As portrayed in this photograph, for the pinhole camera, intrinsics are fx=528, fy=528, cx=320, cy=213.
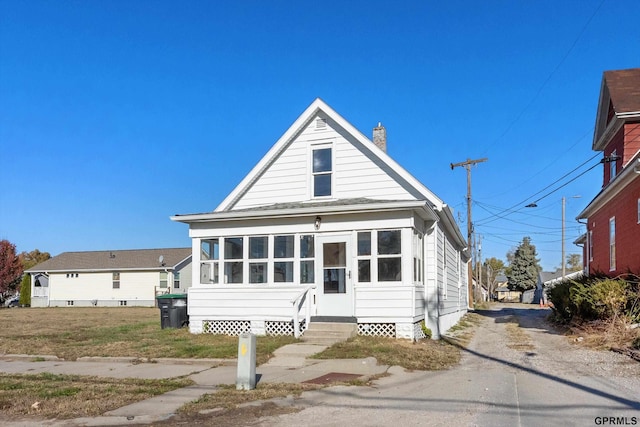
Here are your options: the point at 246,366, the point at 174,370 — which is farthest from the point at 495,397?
the point at 174,370

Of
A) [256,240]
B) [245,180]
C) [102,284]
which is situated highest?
[245,180]

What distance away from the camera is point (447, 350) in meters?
12.6

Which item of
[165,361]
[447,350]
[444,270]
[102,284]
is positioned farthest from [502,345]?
[102,284]

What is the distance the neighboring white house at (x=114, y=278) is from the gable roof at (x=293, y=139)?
26.5 m

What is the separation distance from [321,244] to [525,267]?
231 ft

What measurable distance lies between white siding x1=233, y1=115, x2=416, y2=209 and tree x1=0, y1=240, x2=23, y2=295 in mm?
37592

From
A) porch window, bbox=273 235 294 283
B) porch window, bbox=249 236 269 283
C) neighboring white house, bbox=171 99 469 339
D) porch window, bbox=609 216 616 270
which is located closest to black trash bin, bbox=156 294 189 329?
neighboring white house, bbox=171 99 469 339

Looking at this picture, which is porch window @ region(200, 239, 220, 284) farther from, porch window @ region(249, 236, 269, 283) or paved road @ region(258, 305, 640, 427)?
paved road @ region(258, 305, 640, 427)

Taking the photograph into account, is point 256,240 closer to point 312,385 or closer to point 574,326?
point 312,385

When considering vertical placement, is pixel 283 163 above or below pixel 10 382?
above

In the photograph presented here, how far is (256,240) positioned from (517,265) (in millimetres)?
71020

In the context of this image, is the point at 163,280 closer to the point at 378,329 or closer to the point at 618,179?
the point at 378,329

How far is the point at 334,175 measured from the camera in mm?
15836

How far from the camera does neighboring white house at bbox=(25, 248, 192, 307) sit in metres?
42.5
